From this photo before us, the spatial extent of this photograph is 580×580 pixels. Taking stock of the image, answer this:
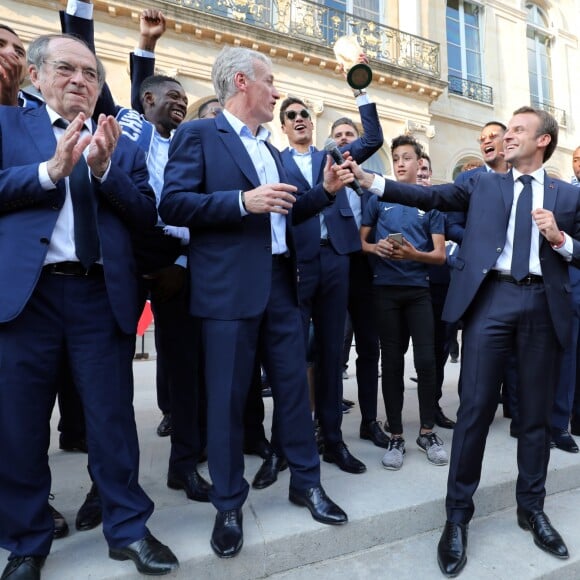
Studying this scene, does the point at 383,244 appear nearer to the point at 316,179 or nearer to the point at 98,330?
the point at 316,179

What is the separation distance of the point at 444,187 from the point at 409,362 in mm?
4698

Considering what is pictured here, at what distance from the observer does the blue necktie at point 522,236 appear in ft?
7.77

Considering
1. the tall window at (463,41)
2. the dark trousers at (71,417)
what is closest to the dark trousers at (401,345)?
the dark trousers at (71,417)

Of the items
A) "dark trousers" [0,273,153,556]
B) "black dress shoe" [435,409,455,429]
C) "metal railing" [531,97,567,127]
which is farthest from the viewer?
"metal railing" [531,97,567,127]

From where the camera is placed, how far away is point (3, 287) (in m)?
1.77

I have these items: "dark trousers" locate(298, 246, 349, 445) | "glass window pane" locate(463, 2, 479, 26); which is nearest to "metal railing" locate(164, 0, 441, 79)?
"glass window pane" locate(463, 2, 479, 26)

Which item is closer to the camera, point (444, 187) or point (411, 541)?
point (411, 541)

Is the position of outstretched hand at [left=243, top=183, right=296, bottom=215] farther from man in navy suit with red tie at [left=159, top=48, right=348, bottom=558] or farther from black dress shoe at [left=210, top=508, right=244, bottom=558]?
black dress shoe at [left=210, top=508, right=244, bottom=558]

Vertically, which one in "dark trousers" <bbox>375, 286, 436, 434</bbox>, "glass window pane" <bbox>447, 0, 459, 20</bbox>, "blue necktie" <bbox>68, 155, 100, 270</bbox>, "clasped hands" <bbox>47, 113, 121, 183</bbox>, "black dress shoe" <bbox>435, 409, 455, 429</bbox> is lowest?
"black dress shoe" <bbox>435, 409, 455, 429</bbox>

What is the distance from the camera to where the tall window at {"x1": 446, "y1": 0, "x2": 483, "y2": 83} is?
13.7 meters

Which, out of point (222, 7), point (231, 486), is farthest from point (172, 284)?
point (222, 7)

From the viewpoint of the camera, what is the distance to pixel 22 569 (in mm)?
1790

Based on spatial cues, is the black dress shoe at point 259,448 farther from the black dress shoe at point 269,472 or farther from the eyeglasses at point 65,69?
the eyeglasses at point 65,69

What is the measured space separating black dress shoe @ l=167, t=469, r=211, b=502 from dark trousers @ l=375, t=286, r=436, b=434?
130 centimetres
